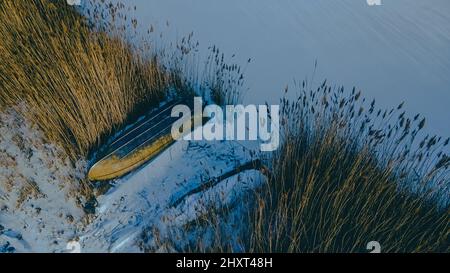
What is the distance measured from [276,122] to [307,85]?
35 centimetres

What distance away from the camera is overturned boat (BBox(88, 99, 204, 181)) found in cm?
222

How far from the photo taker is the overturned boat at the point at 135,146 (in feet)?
7.28

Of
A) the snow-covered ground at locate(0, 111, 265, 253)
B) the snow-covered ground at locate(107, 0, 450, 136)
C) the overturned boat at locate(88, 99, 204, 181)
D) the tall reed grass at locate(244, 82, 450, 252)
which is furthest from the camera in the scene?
the snow-covered ground at locate(107, 0, 450, 136)

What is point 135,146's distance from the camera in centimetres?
227

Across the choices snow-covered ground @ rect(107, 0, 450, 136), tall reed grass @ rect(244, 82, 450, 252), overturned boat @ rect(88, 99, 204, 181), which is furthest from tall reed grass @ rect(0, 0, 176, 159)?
tall reed grass @ rect(244, 82, 450, 252)

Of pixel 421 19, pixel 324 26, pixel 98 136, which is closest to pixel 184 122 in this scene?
pixel 98 136

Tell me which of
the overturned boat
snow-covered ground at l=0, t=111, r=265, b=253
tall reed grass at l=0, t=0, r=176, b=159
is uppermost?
tall reed grass at l=0, t=0, r=176, b=159

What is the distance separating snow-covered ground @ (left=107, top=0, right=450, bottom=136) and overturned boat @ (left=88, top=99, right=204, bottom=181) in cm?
49

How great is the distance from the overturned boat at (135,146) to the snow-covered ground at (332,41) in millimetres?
494

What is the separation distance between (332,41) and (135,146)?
1.40 meters

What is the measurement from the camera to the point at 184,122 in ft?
7.60

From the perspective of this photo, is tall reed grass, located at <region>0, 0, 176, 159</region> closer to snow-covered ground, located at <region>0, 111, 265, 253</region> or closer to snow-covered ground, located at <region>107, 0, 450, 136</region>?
snow-covered ground, located at <region>0, 111, 265, 253</region>

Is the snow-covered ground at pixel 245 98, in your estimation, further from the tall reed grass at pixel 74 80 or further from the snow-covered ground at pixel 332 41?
the tall reed grass at pixel 74 80

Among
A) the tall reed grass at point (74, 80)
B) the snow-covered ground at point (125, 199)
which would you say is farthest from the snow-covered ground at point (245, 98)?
the tall reed grass at point (74, 80)
